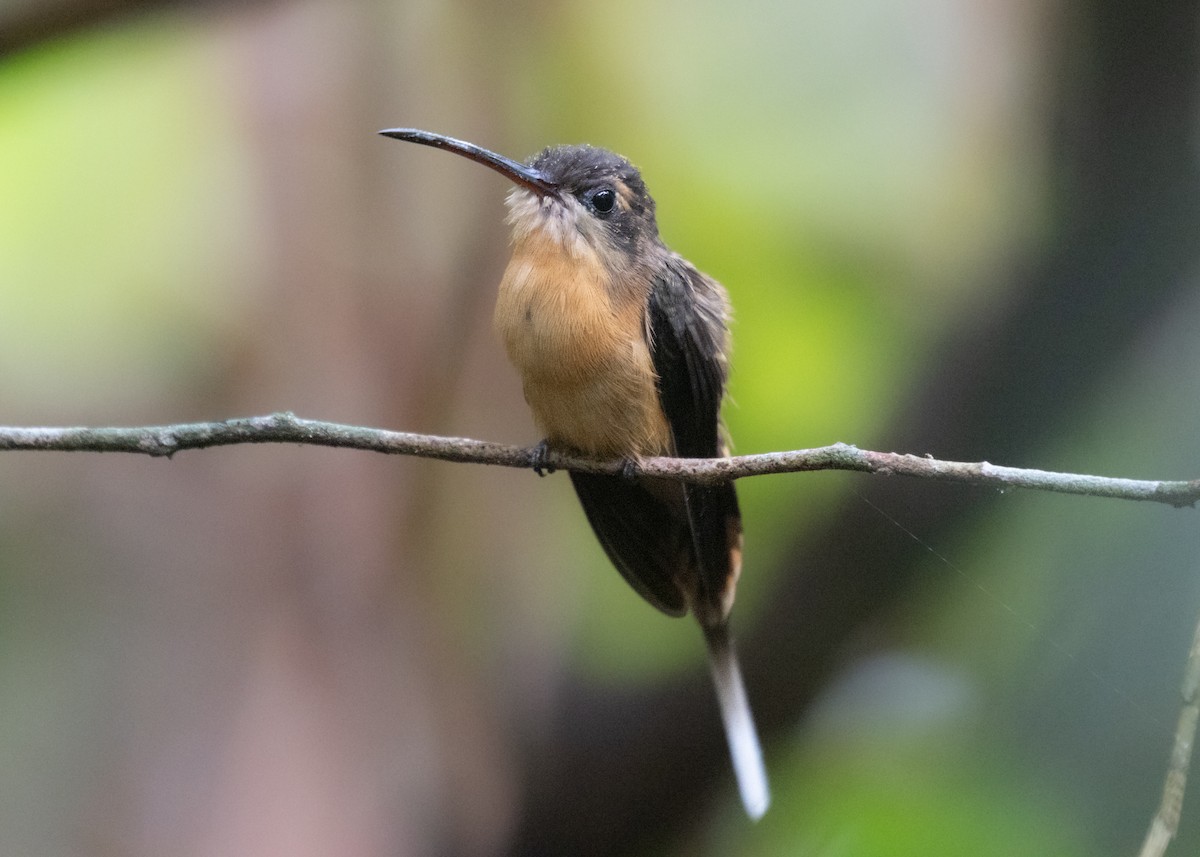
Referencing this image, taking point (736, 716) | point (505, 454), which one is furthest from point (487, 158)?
point (736, 716)

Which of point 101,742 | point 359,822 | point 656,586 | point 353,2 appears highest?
point 353,2

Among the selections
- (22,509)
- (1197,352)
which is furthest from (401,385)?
(1197,352)

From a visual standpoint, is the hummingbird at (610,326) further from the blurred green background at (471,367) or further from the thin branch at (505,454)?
the blurred green background at (471,367)

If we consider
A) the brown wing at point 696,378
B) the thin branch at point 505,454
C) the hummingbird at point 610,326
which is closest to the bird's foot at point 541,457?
the hummingbird at point 610,326

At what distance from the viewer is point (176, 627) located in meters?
2.12

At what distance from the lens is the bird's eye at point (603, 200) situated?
1.56 metres

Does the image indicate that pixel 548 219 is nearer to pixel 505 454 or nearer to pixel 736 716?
pixel 505 454

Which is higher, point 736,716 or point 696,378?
point 696,378

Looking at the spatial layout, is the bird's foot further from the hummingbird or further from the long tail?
the long tail

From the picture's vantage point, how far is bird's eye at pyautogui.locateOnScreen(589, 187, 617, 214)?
1.56m

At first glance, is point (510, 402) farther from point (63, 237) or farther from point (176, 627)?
point (63, 237)

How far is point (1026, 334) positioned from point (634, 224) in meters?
0.89

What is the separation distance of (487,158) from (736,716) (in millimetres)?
1274

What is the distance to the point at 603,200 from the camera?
1.57 meters
